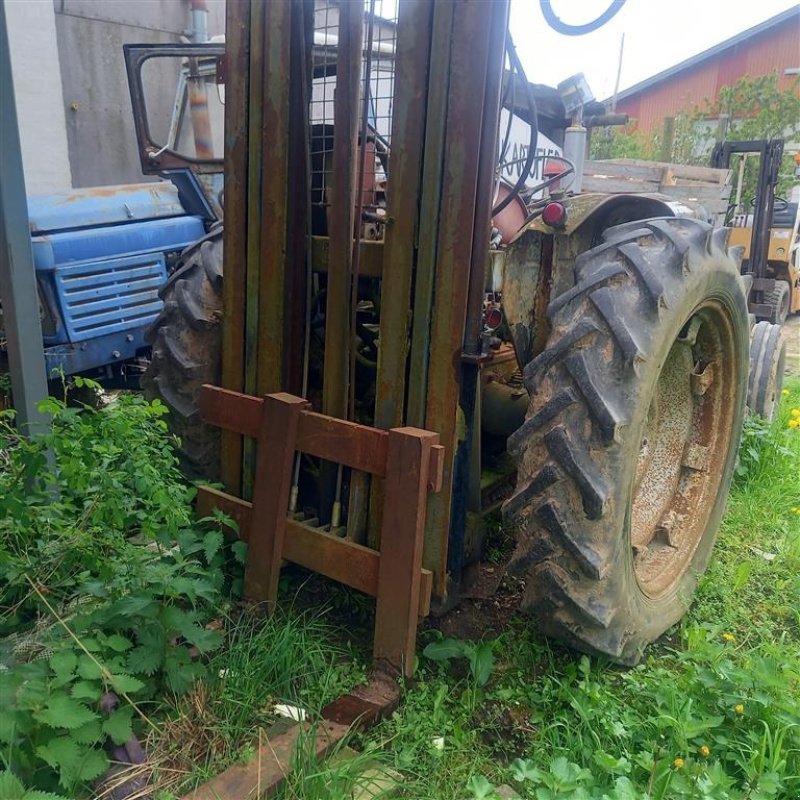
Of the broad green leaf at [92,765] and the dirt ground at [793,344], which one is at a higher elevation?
the broad green leaf at [92,765]

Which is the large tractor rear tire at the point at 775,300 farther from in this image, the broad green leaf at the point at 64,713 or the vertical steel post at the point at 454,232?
the broad green leaf at the point at 64,713

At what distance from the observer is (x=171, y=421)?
9.92ft

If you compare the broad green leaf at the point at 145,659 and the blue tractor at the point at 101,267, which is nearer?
the broad green leaf at the point at 145,659

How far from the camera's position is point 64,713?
180cm

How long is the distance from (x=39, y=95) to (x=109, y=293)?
5.18 meters

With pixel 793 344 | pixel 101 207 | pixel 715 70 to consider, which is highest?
pixel 715 70

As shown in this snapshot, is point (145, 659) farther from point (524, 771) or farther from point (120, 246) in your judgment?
point (120, 246)

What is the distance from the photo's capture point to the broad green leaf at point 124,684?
1.96 m

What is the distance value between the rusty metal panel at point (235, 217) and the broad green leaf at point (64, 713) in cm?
111

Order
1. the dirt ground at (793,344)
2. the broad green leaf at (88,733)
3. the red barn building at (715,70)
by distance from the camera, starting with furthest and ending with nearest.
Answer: the red barn building at (715,70) → the dirt ground at (793,344) → the broad green leaf at (88,733)

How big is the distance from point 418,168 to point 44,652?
177cm

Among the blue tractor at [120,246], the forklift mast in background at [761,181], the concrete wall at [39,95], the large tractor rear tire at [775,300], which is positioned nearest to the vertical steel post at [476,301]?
the blue tractor at [120,246]

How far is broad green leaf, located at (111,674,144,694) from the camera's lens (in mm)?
1960

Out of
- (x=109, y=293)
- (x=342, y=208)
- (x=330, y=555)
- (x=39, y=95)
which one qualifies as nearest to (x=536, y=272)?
(x=342, y=208)
